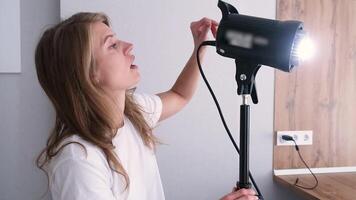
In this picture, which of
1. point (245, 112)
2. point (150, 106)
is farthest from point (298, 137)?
point (245, 112)

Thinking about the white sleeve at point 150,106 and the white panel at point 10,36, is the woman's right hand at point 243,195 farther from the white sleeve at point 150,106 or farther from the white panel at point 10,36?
the white panel at point 10,36

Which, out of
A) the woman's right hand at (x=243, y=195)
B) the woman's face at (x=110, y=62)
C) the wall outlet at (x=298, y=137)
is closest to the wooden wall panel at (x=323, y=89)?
the wall outlet at (x=298, y=137)

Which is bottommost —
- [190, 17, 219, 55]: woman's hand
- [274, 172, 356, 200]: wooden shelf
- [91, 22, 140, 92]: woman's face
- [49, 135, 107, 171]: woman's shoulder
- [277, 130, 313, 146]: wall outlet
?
[274, 172, 356, 200]: wooden shelf

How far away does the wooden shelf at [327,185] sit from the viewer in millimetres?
1417

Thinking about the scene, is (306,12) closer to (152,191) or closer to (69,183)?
(152,191)

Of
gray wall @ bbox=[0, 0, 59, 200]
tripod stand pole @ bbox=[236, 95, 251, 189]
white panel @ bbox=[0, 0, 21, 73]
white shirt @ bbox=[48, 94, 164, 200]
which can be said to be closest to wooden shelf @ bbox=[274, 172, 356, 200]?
white shirt @ bbox=[48, 94, 164, 200]

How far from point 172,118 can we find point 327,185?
2.45 feet

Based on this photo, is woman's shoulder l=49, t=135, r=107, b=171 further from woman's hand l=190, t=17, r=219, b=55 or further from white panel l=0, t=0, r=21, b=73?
white panel l=0, t=0, r=21, b=73

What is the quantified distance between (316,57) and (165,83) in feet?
2.50

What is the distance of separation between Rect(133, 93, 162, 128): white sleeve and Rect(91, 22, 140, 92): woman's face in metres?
0.23

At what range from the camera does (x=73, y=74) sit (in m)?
0.92

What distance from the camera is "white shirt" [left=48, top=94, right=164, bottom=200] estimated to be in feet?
2.52

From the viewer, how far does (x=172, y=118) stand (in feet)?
5.30

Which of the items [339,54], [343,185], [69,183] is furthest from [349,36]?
[69,183]
